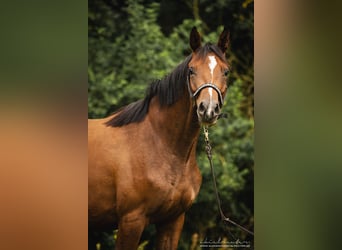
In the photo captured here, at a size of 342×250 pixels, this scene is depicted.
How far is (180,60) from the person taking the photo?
13.1 feet

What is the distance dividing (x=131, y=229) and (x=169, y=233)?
0.31 meters

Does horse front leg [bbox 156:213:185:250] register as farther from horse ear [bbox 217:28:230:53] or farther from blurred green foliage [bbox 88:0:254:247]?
horse ear [bbox 217:28:230:53]

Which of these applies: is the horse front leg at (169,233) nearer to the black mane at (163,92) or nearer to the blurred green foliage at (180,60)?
the blurred green foliage at (180,60)

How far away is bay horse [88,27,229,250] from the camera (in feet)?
12.6

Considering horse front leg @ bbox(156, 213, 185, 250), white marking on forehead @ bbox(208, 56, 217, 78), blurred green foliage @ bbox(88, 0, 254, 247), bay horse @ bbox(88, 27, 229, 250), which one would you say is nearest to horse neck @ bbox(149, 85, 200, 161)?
bay horse @ bbox(88, 27, 229, 250)

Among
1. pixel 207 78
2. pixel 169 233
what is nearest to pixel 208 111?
pixel 207 78

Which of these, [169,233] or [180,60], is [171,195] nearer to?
[169,233]

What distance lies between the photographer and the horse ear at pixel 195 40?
388 cm

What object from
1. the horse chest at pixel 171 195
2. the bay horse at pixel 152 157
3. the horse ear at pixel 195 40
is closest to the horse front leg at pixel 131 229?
the bay horse at pixel 152 157

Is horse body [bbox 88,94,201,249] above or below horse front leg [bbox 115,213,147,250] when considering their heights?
above
